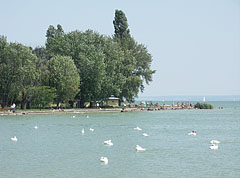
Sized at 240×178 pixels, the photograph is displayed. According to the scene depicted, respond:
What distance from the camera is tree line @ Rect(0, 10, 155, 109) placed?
85.1 m

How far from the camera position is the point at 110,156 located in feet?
105

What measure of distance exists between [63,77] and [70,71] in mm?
1779

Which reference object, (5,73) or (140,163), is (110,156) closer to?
(140,163)

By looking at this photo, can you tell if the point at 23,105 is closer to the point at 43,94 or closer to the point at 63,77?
the point at 43,94

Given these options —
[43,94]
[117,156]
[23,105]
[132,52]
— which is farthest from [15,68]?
[117,156]

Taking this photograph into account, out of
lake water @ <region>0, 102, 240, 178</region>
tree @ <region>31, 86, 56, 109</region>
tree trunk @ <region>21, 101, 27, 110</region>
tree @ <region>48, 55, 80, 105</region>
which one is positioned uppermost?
tree @ <region>48, 55, 80, 105</region>

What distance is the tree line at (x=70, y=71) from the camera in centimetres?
8512

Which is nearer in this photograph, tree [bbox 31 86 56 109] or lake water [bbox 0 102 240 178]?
lake water [bbox 0 102 240 178]

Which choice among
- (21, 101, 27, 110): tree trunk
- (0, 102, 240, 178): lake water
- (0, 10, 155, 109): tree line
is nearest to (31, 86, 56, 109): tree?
(0, 10, 155, 109): tree line

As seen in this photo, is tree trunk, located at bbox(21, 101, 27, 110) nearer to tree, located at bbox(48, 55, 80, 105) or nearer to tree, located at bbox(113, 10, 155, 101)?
tree, located at bbox(48, 55, 80, 105)

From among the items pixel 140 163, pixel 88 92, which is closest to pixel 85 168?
pixel 140 163

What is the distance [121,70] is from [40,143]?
6737 cm

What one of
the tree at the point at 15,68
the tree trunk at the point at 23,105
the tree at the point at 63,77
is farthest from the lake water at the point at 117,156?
the tree trunk at the point at 23,105

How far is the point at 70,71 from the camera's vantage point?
294 feet
